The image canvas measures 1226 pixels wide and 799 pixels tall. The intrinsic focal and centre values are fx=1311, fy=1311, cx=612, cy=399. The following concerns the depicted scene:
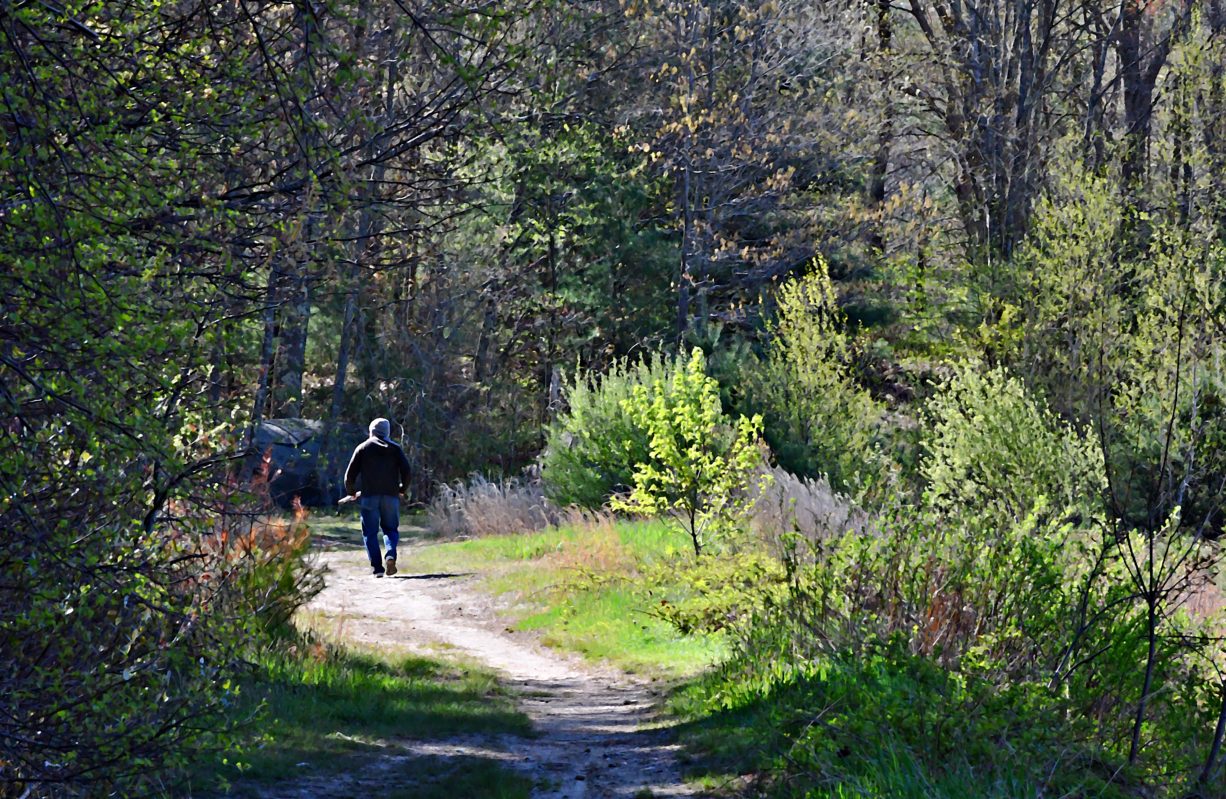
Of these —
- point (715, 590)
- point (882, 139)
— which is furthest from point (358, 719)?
point (882, 139)

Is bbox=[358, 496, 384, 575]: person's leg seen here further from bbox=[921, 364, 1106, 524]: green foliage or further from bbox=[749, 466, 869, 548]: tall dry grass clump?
bbox=[921, 364, 1106, 524]: green foliage

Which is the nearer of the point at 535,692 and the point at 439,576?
the point at 535,692

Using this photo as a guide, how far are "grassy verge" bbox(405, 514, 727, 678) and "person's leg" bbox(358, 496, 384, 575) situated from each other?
1.03 metres

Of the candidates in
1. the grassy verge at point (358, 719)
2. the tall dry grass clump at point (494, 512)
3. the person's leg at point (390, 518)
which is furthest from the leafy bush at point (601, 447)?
the grassy verge at point (358, 719)

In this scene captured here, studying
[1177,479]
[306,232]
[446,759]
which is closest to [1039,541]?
[446,759]

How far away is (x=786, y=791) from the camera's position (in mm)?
6746

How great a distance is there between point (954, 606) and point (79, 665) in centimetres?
512

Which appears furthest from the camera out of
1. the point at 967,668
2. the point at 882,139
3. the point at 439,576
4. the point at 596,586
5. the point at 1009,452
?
the point at 882,139

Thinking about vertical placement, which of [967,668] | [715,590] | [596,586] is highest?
[715,590]

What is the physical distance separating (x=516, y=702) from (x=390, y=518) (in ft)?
23.1

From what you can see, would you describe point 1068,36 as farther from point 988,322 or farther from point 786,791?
point 786,791

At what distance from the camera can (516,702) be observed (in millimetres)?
10328

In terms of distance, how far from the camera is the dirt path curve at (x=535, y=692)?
7.79 metres

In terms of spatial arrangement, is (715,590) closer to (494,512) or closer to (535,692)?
(535,692)
